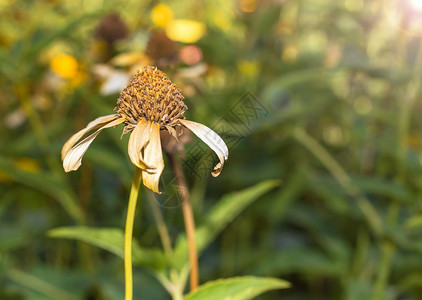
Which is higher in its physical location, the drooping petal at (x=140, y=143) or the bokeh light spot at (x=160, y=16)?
the bokeh light spot at (x=160, y=16)

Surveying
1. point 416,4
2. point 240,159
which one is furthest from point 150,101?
point 240,159

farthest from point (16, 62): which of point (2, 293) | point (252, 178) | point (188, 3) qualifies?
point (188, 3)

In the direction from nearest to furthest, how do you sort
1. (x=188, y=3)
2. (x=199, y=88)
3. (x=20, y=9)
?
(x=199, y=88)
(x=20, y=9)
(x=188, y=3)

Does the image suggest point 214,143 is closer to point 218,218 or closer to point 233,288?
point 233,288

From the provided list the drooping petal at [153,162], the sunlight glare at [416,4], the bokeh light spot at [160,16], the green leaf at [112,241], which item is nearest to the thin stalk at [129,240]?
the drooping petal at [153,162]

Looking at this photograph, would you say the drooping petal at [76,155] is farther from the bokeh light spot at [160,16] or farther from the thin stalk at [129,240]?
the bokeh light spot at [160,16]

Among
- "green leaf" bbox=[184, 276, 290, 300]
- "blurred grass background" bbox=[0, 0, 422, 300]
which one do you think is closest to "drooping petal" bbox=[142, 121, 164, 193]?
"green leaf" bbox=[184, 276, 290, 300]

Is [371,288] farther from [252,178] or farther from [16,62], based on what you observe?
[16,62]
